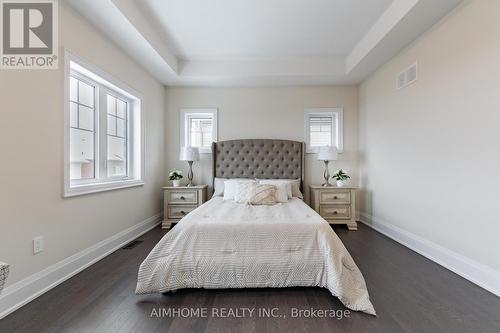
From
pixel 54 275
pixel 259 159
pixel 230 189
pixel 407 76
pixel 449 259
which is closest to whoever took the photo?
pixel 54 275

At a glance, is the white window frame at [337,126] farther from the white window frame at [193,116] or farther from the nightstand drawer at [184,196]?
the nightstand drawer at [184,196]

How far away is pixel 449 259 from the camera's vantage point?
2428mm

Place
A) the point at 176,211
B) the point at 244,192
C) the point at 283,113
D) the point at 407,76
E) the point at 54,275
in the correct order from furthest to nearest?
1. the point at 283,113
2. the point at 176,211
3. the point at 244,192
4. the point at 407,76
5. the point at 54,275

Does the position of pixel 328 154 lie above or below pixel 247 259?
above

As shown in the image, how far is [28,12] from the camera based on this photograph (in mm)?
1997

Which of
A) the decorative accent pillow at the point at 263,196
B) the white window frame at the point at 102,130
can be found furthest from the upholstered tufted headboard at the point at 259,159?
the white window frame at the point at 102,130

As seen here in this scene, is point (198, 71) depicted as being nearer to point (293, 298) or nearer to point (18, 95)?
point (18, 95)

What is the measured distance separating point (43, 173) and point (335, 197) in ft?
12.7

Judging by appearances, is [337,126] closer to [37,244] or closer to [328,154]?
[328,154]

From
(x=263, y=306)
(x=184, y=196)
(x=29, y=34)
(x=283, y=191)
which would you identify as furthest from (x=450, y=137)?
(x=29, y=34)

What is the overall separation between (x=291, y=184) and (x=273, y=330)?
257 cm

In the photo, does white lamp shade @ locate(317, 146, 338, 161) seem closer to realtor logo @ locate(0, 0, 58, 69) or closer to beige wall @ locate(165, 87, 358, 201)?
beige wall @ locate(165, 87, 358, 201)

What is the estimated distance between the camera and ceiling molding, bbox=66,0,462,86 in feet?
7.85

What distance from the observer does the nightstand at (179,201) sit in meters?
4.01
